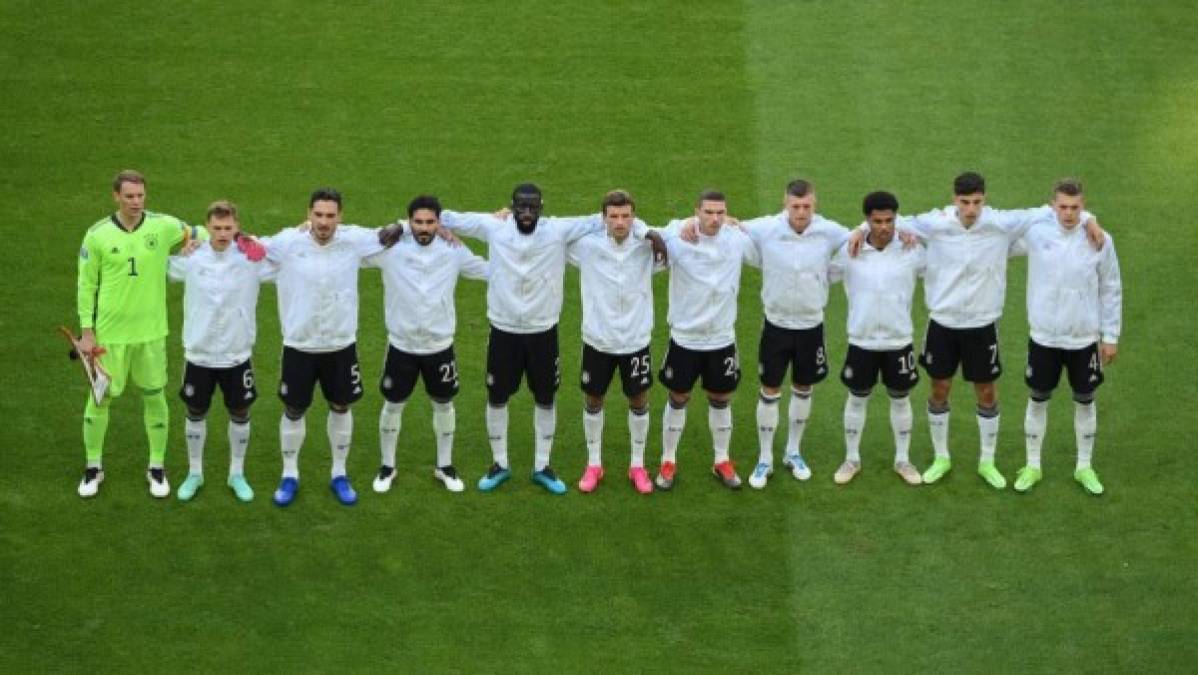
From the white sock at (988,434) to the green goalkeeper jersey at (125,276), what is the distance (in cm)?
611

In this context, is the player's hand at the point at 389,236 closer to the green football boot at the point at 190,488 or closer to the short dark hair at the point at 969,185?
the green football boot at the point at 190,488

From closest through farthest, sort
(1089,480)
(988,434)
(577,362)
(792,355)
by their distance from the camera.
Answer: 1. (792,355)
2. (1089,480)
3. (988,434)
4. (577,362)

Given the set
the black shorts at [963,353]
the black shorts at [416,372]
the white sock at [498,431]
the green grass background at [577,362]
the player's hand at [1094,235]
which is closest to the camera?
the green grass background at [577,362]

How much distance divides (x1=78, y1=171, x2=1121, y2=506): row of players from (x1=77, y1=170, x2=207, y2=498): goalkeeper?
0.05ft

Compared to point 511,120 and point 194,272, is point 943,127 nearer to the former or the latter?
point 511,120

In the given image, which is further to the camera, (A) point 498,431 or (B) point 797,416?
(B) point 797,416

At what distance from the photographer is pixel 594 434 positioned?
16938 mm

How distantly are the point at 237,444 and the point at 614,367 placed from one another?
2.91 m

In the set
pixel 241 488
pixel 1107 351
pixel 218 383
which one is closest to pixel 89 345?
pixel 218 383


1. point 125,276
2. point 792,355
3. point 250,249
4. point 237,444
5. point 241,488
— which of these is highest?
point 250,249

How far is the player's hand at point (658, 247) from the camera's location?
16.2m

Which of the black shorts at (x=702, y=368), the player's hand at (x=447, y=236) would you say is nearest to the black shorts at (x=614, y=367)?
the black shorts at (x=702, y=368)

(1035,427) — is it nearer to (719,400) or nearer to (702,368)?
(719,400)

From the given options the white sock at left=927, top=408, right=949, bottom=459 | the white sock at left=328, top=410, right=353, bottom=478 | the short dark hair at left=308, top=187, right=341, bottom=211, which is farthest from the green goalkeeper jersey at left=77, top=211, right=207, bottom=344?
the white sock at left=927, top=408, right=949, bottom=459
